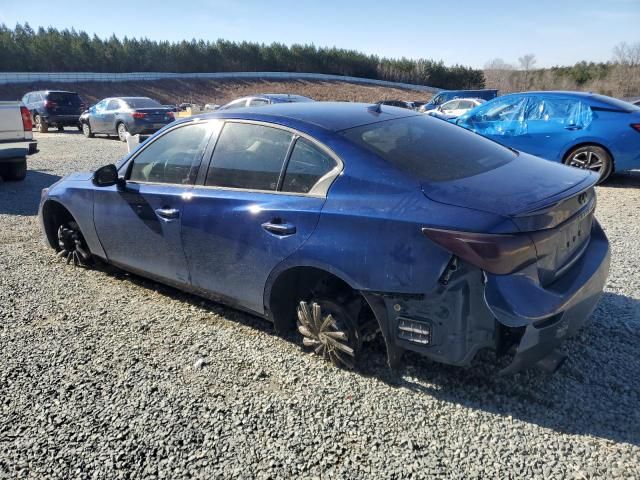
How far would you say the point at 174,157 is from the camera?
12.1 feet

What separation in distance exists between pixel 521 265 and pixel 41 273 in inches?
173

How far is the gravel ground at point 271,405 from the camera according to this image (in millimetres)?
2277

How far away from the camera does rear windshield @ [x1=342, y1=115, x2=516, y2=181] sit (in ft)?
9.05

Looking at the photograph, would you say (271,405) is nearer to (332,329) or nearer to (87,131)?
(332,329)

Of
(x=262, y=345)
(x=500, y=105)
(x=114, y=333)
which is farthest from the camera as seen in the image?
(x=500, y=105)

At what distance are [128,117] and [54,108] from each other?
6218mm

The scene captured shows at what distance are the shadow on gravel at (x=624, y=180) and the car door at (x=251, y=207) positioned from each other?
725 cm

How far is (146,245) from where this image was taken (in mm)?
3814

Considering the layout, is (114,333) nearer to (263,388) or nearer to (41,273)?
(263,388)

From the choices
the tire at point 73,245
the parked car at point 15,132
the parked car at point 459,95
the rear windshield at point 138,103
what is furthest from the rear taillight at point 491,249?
the parked car at point 459,95

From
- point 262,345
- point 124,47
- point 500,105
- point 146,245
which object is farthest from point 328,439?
point 124,47

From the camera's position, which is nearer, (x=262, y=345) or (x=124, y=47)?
(x=262, y=345)

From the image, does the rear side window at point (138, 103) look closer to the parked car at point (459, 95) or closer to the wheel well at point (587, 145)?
the wheel well at point (587, 145)

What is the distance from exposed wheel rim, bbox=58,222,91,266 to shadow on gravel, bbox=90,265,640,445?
254cm
